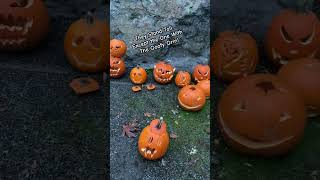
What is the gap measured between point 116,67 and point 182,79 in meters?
0.82

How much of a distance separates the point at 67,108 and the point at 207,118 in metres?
1.58

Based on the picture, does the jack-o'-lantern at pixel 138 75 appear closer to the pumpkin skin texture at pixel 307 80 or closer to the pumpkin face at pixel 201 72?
the pumpkin face at pixel 201 72

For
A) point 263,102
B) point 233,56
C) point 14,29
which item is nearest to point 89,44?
point 14,29

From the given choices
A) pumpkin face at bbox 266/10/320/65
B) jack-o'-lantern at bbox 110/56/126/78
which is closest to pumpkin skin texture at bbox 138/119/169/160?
jack-o'-lantern at bbox 110/56/126/78

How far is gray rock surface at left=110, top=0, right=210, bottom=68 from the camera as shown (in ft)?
18.0

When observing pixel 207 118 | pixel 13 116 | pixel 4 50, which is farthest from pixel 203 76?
pixel 4 50

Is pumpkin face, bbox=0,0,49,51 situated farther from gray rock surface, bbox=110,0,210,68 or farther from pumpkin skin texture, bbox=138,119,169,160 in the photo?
pumpkin skin texture, bbox=138,119,169,160

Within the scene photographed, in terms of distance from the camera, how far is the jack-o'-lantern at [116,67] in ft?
17.5

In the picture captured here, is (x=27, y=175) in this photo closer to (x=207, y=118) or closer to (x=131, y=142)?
(x=131, y=142)

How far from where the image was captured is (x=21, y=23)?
5.67 metres

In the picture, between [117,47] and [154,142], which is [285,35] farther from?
[154,142]

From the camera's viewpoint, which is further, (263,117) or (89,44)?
(89,44)

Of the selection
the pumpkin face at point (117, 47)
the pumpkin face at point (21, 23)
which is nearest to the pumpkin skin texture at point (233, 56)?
the pumpkin face at point (117, 47)

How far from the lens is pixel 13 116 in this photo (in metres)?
4.73
